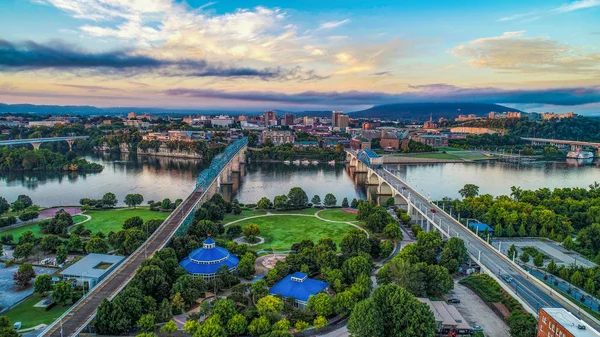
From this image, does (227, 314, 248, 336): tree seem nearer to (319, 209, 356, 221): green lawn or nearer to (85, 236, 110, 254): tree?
(85, 236, 110, 254): tree

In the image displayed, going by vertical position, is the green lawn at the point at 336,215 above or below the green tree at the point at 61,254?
below

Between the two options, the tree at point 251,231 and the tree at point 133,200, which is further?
the tree at point 133,200

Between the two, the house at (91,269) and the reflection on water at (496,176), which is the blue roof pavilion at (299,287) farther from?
the reflection on water at (496,176)

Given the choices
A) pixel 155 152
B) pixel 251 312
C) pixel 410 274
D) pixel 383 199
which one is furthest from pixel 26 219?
pixel 155 152

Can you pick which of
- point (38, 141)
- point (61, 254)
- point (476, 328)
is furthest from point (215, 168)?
point (38, 141)

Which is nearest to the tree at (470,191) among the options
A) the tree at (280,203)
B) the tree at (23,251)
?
the tree at (280,203)

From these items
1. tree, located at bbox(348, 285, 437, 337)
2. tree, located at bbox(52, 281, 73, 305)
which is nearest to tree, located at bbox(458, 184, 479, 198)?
tree, located at bbox(348, 285, 437, 337)

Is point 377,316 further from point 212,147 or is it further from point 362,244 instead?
point 212,147
